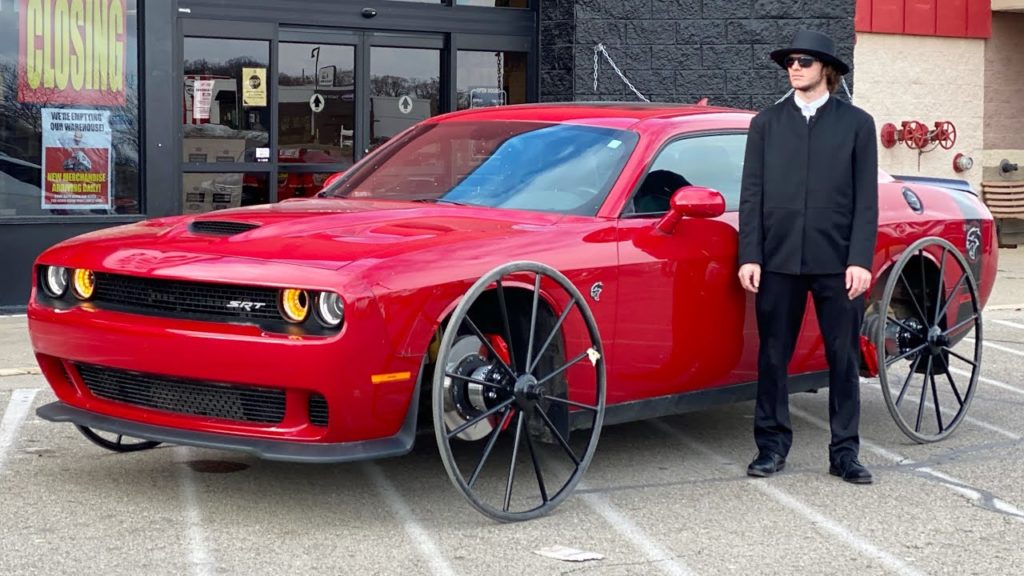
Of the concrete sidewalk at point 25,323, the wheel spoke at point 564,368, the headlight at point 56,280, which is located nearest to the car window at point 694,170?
the wheel spoke at point 564,368

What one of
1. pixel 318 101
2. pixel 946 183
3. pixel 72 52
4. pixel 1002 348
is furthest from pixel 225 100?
pixel 946 183

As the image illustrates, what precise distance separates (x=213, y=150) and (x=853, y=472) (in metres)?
7.48

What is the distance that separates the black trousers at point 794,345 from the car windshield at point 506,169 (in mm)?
810

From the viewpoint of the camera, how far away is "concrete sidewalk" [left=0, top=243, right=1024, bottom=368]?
30.0 feet

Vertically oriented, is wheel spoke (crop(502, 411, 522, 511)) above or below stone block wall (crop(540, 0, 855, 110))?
below

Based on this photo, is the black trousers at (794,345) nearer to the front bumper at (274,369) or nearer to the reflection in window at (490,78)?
the front bumper at (274,369)

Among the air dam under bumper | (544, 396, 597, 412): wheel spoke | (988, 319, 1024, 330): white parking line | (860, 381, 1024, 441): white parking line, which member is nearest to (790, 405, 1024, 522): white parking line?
(860, 381, 1024, 441): white parking line

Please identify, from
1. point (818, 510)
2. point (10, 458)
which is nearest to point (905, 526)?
point (818, 510)

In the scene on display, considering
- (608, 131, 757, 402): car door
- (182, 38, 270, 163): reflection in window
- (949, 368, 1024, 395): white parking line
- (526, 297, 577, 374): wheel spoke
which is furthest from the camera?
(182, 38, 270, 163): reflection in window

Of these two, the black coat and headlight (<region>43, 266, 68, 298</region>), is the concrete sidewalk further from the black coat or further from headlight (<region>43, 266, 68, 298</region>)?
the black coat

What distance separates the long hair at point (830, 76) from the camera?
6.38m

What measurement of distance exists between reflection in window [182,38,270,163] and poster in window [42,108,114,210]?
0.77 meters

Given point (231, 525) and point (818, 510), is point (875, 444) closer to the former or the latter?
point (818, 510)

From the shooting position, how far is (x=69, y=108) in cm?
1166
